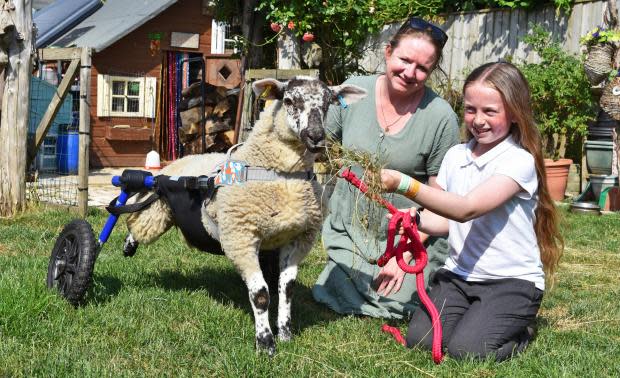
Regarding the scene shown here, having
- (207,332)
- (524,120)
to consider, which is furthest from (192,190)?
(524,120)

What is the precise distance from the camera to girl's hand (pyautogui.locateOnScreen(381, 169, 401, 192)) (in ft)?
10.7

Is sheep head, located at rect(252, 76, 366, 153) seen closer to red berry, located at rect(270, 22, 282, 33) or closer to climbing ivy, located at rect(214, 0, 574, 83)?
climbing ivy, located at rect(214, 0, 574, 83)

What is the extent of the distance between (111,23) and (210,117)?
406 cm

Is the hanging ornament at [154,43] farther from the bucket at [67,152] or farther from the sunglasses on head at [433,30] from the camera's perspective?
the sunglasses on head at [433,30]

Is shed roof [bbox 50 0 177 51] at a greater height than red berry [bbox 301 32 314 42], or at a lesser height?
greater

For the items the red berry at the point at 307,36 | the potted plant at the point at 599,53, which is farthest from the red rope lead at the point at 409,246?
the potted plant at the point at 599,53

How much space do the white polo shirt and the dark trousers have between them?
6cm

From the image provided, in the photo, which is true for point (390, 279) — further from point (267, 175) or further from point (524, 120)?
point (524, 120)

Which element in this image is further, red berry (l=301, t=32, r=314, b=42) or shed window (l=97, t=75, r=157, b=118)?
shed window (l=97, t=75, r=157, b=118)

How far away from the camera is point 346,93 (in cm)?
388

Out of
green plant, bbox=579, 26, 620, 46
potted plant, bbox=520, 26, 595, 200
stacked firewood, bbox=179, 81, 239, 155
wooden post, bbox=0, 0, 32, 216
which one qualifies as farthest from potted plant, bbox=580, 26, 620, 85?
wooden post, bbox=0, 0, 32, 216

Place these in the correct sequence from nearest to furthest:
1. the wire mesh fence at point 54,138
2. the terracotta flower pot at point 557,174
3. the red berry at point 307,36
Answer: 1. the red berry at point 307,36
2. the terracotta flower pot at point 557,174
3. the wire mesh fence at point 54,138

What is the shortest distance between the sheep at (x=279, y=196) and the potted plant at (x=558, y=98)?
6.14 metres

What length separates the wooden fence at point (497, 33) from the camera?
31.5 ft
